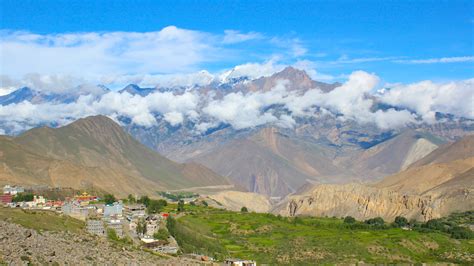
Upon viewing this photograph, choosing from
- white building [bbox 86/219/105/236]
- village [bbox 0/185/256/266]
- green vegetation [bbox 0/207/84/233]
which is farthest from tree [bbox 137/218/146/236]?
green vegetation [bbox 0/207/84/233]

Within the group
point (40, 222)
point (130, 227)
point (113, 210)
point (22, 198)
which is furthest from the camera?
point (22, 198)

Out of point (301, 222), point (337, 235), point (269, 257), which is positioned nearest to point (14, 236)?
point (269, 257)

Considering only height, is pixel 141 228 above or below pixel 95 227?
below

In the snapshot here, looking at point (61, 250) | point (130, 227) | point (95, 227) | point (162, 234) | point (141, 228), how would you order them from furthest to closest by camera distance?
point (130, 227) → point (162, 234) → point (141, 228) → point (95, 227) → point (61, 250)

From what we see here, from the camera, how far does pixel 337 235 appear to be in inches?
6580

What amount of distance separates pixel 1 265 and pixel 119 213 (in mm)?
74044

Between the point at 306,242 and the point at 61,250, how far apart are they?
86028mm

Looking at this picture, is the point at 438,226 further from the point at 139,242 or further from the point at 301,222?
the point at 139,242

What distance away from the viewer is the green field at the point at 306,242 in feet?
455

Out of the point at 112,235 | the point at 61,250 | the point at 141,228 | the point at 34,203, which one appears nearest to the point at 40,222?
the point at 112,235

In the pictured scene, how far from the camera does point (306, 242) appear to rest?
15475 cm

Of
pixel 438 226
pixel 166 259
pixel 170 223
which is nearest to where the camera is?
pixel 166 259

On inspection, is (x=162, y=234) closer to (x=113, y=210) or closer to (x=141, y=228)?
(x=141, y=228)

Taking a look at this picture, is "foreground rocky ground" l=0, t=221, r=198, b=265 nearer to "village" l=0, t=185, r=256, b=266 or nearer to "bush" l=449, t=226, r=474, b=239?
"village" l=0, t=185, r=256, b=266
